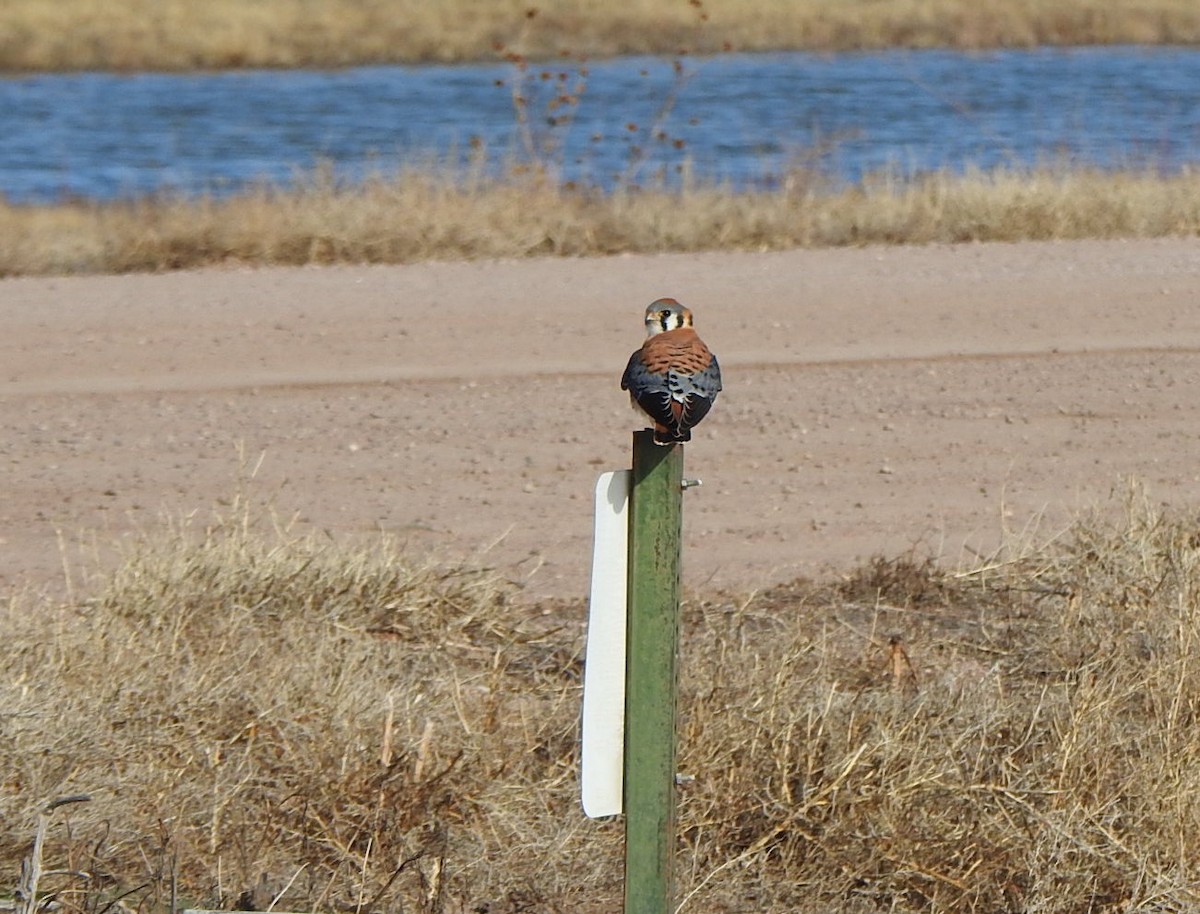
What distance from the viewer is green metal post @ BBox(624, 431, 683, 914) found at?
2.92m

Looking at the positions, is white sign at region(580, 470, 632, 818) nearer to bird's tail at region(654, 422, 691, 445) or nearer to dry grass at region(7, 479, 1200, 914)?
bird's tail at region(654, 422, 691, 445)

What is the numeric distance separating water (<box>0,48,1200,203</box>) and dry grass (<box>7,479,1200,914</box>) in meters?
7.90

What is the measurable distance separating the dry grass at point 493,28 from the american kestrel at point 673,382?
28414 mm

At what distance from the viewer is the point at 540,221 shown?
456 inches

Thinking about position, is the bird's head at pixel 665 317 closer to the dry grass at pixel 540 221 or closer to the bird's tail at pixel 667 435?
the bird's tail at pixel 667 435

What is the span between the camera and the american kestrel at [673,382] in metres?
2.85

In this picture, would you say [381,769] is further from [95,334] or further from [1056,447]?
[95,334]

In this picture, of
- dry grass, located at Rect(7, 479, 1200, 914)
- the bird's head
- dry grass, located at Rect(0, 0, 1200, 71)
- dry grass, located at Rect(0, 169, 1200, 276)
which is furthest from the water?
the bird's head

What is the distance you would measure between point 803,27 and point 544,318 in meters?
26.5

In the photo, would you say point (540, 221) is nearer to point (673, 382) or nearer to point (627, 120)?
point (673, 382)

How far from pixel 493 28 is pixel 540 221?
25.3 meters

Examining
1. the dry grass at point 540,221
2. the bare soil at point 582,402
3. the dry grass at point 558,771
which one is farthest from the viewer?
the dry grass at point 540,221

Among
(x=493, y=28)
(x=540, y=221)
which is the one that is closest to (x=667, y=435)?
(x=540, y=221)

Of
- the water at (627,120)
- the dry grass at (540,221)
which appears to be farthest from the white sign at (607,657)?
the water at (627,120)
